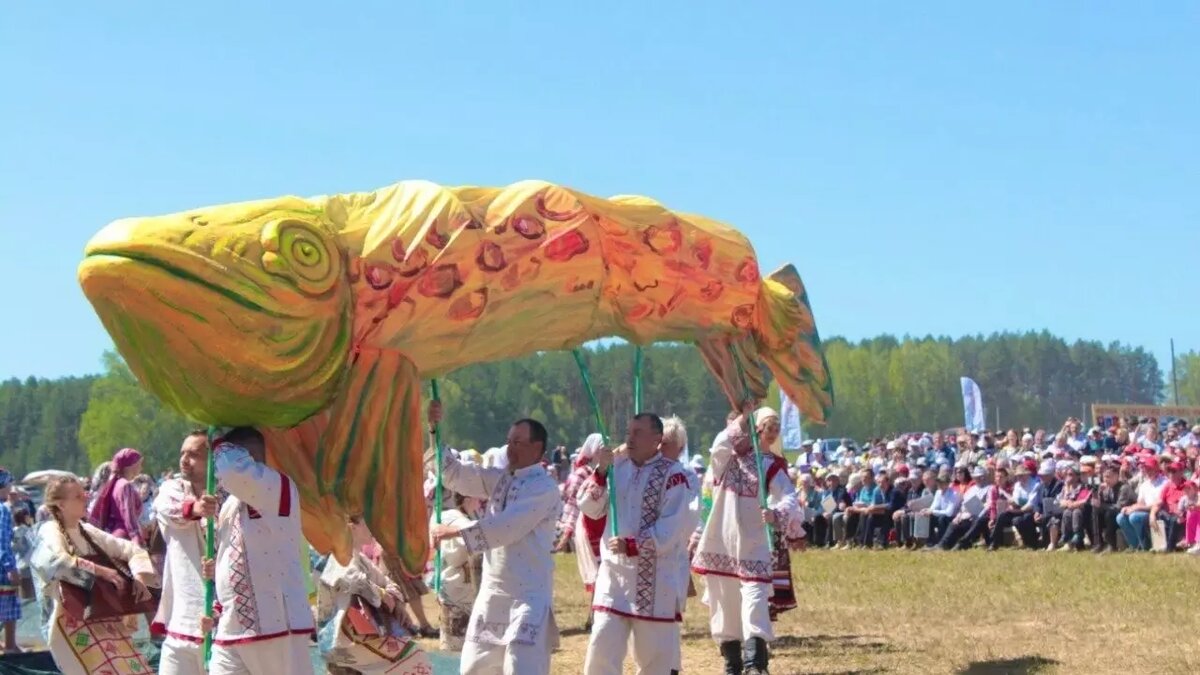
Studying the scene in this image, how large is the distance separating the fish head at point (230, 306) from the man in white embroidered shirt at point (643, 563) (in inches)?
92.5

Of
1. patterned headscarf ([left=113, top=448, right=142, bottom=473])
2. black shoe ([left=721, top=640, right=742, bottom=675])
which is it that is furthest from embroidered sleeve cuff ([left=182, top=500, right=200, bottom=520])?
black shoe ([left=721, top=640, right=742, bottom=675])

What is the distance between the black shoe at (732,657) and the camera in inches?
418

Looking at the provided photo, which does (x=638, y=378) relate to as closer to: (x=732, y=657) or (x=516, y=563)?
(x=516, y=563)

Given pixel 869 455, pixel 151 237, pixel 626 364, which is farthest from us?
pixel 626 364

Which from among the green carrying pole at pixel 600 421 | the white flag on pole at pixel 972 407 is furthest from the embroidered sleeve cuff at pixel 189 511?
the white flag on pole at pixel 972 407

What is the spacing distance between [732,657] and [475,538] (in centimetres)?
350

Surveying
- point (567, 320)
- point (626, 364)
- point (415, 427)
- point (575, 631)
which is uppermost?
point (626, 364)

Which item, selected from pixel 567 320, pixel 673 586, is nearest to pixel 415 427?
pixel 567 320

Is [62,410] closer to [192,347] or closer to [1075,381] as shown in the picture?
[1075,381]

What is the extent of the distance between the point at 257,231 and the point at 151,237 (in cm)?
45

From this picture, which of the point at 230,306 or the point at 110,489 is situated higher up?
the point at 230,306

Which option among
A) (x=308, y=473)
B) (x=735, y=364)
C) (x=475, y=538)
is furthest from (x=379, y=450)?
(x=735, y=364)

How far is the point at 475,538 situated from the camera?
764 cm

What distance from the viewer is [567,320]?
761 cm
